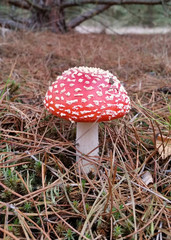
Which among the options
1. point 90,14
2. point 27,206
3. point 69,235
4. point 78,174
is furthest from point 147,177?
point 90,14

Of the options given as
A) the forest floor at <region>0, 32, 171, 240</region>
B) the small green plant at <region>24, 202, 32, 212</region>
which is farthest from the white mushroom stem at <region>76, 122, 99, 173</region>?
the small green plant at <region>24, 202, 32, 212</region>

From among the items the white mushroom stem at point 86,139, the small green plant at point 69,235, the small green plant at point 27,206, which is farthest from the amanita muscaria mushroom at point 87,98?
the small green plant at point 69,235

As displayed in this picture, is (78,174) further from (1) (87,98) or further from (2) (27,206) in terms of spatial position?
(1) (87,98)

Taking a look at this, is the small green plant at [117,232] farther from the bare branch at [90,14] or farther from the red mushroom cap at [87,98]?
the bare branch at [90,14]

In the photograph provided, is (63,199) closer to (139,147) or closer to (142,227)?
→ (142,227)

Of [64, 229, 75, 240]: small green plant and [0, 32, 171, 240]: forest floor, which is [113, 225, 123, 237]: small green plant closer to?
[0, 32, 171, 240]: forest floor
